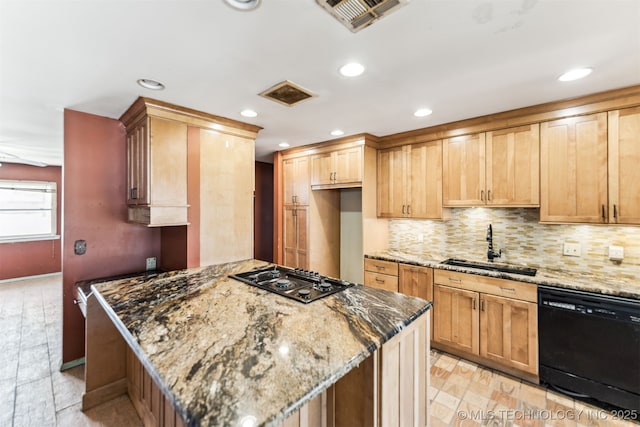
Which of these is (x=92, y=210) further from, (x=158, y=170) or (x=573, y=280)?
(x=573, y=280)

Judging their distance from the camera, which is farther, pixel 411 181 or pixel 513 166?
pixel 411 181

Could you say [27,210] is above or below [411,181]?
below

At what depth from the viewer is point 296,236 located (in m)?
4.14

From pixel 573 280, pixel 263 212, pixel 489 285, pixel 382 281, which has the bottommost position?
pixel 382 281

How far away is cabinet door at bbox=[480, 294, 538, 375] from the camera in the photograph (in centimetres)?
235

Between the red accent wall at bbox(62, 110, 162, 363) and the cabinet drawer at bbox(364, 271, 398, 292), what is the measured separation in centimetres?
258

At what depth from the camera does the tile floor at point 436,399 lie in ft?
6.59

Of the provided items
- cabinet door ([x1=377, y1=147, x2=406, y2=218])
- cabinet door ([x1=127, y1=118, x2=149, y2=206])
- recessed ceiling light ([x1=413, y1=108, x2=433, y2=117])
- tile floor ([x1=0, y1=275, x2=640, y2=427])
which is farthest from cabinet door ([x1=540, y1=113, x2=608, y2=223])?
cabinet door ([x1=127, y1=118, x2=149, y2=206])

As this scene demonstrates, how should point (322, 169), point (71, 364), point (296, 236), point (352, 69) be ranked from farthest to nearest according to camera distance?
1. point (296, 236)
2. point (322, 169)
3. point (71, 364)
4. point (352, 69)

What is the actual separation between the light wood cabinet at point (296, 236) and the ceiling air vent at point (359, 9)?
110 inches

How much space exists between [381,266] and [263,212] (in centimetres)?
297

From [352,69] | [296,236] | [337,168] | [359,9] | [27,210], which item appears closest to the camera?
[359,9]

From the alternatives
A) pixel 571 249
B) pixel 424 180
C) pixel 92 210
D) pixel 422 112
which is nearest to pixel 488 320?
pixel 571 249

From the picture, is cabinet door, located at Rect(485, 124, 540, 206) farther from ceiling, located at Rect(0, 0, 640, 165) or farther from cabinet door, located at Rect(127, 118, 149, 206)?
cabinet door, located at Rect(127, 118, 149, 206)
